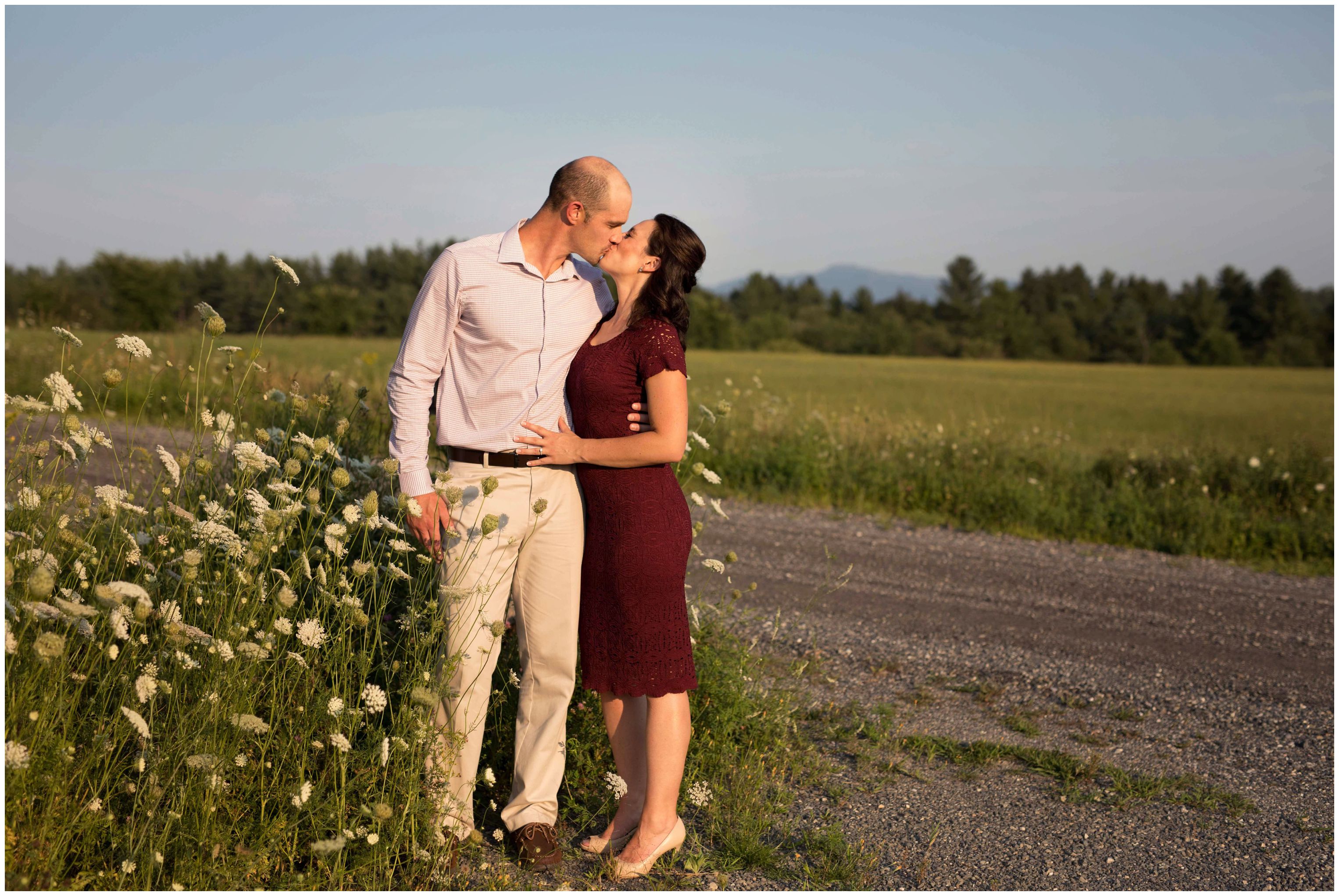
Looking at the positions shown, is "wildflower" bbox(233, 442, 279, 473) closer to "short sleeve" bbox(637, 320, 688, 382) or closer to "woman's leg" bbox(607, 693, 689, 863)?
"short sleeve" bbox(637, 320, 688, 382)

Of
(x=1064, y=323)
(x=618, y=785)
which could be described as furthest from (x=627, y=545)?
(x=1064, y=323)

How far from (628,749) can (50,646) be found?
1.87 metres

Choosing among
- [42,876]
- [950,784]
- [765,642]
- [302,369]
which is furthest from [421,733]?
[302,369]

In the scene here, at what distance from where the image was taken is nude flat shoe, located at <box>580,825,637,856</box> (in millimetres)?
3316

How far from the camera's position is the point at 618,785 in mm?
3229

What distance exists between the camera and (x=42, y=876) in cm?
241

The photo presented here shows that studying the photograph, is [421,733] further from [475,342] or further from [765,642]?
[765,642]

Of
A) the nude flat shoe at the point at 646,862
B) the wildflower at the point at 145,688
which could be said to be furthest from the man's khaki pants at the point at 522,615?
the wildflower at the point at 145,688

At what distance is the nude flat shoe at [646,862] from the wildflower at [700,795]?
129mm

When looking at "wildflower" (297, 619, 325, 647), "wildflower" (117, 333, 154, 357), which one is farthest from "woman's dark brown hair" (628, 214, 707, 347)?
"wildflower" (117, 333, 154, 357)

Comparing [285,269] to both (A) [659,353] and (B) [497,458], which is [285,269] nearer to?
(B) [497,458]

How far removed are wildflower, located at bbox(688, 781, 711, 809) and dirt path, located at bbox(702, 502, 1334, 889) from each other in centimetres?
28

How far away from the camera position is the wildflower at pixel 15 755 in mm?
2232

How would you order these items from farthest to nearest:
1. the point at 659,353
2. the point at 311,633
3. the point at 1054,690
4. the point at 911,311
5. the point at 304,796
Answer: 1. the point at 911,311
2. the point at 1054,690
3. the point at 659,353
4. the point at 311,633
5. the point at 304,796
